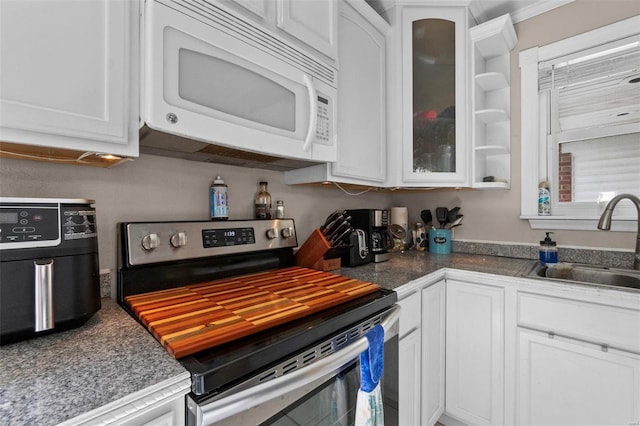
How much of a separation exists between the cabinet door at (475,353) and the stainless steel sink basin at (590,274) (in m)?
0.28

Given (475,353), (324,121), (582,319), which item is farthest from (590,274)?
(324,121)

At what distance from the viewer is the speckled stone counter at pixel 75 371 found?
465 mm

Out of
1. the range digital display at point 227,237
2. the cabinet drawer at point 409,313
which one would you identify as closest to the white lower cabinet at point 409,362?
the cabinet drawer at point 409,313

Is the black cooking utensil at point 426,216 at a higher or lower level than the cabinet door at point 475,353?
higher

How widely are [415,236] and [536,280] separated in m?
0.95

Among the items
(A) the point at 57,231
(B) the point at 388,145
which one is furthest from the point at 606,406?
(A) the point at 57,231

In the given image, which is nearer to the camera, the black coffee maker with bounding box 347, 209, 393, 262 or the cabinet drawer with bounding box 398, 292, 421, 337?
the cabinet drawer with bounding box 398, 292, 421, 337

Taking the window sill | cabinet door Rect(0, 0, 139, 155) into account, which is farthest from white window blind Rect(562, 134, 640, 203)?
cabinet door Rect(0, 0, 139, 155)

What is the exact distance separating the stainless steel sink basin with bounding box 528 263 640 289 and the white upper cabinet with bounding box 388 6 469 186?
0.67 m

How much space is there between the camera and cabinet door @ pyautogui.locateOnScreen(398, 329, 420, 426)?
1.27 metres

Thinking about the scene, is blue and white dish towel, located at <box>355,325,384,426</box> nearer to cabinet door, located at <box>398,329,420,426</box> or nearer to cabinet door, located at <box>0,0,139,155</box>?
cabinet door, located at <box>398,329,420,426</box>

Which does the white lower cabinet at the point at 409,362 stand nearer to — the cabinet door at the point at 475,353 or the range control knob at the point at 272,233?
the cabinet door at the point at 475,353

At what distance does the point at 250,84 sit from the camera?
104cm

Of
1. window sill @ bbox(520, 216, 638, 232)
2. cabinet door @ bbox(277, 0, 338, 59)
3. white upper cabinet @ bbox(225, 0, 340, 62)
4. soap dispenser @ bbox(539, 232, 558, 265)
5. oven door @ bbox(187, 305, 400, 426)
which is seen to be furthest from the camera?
soap dispenser @ bbox(539, 232, 558, 265)
